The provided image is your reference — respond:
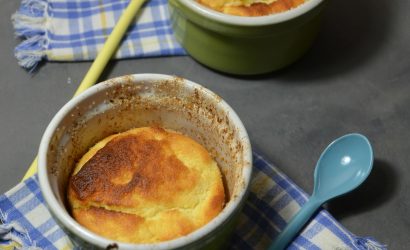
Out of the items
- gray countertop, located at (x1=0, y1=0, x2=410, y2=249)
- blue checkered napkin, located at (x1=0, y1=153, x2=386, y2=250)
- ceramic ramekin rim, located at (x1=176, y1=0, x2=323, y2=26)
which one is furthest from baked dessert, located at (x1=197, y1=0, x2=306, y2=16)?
blue checkered napkin, located at (x1=0, y1=153, x2=386, y2=250)

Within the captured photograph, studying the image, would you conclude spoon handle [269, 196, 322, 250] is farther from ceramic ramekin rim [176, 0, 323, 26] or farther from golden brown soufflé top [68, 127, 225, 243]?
ceramic ramekin rim [176, 0, 323, 26]

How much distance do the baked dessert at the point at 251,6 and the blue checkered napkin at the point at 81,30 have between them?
0.45 feet

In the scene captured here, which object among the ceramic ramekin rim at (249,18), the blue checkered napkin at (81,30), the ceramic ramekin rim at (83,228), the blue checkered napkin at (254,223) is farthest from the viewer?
the blue checkered napkin at (81,30)

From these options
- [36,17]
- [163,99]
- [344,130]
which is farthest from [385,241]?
[36,17]

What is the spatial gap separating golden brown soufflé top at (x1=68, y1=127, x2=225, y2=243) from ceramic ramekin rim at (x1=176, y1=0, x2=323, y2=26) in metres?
0.21

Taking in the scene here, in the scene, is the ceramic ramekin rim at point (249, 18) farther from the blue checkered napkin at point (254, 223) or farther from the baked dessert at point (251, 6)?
the blue checkered napkin at point (254, 223)

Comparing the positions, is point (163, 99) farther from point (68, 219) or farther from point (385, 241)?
point (385, 241)

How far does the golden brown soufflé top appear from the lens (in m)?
0.62

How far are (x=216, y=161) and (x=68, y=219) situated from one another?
209 millimetres

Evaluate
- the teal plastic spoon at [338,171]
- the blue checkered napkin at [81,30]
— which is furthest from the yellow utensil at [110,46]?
the teal plastic spoon at [338,171]

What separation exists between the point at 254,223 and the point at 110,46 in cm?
38

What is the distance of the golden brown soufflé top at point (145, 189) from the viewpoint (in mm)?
621

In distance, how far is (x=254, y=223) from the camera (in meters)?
0.75

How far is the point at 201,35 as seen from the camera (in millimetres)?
890
